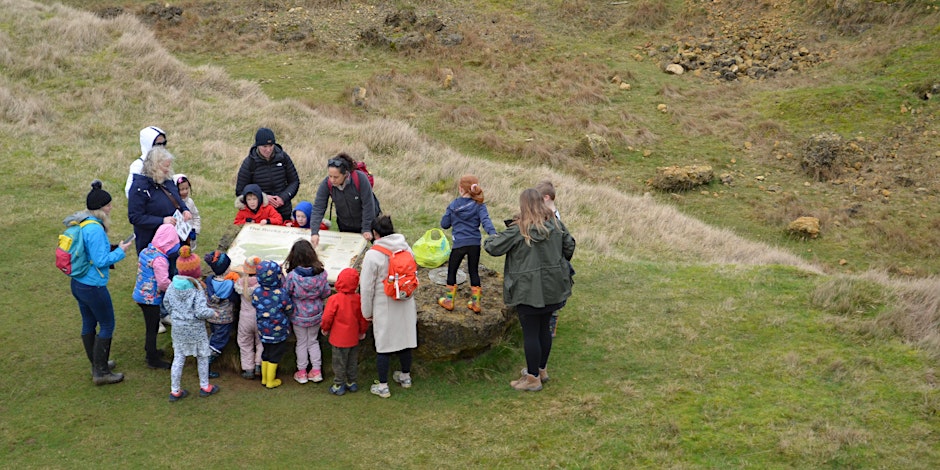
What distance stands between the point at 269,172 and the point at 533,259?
3.99 m

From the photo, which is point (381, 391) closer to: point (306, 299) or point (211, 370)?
point (306, 299)

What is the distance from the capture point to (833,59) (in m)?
25.0

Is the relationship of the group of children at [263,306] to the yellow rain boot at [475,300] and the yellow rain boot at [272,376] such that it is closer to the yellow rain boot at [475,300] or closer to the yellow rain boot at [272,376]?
the yellow rain boot at [272,376]

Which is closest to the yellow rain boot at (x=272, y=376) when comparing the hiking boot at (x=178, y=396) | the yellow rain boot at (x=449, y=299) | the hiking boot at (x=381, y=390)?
the hiking boot at (x=178, y=396)

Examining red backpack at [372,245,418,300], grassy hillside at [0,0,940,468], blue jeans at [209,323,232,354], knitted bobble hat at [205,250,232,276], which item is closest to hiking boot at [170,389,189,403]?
grassy hillside at [0,0,940,468]

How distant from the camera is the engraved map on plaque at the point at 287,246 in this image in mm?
8008

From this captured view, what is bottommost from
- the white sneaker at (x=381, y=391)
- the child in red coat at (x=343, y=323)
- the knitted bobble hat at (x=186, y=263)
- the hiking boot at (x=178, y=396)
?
the hiking boot at (x=178, y=396)

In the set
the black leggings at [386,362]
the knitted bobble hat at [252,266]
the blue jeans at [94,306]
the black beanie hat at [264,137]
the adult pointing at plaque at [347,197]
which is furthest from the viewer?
the black beanie hat at [264,137]

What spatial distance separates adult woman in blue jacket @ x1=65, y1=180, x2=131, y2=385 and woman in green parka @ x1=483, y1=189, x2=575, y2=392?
3.29 m

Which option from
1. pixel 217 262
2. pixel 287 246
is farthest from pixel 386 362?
pixel 287 246

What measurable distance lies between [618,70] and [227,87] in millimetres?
13152

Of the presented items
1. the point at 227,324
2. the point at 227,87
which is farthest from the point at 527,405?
the point at 227,87

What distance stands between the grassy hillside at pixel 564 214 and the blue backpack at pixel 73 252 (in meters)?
1.23

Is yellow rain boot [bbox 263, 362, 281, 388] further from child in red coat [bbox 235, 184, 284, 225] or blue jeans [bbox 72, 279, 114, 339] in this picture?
child in red coat [bbox 235, 184, 284, 225]
